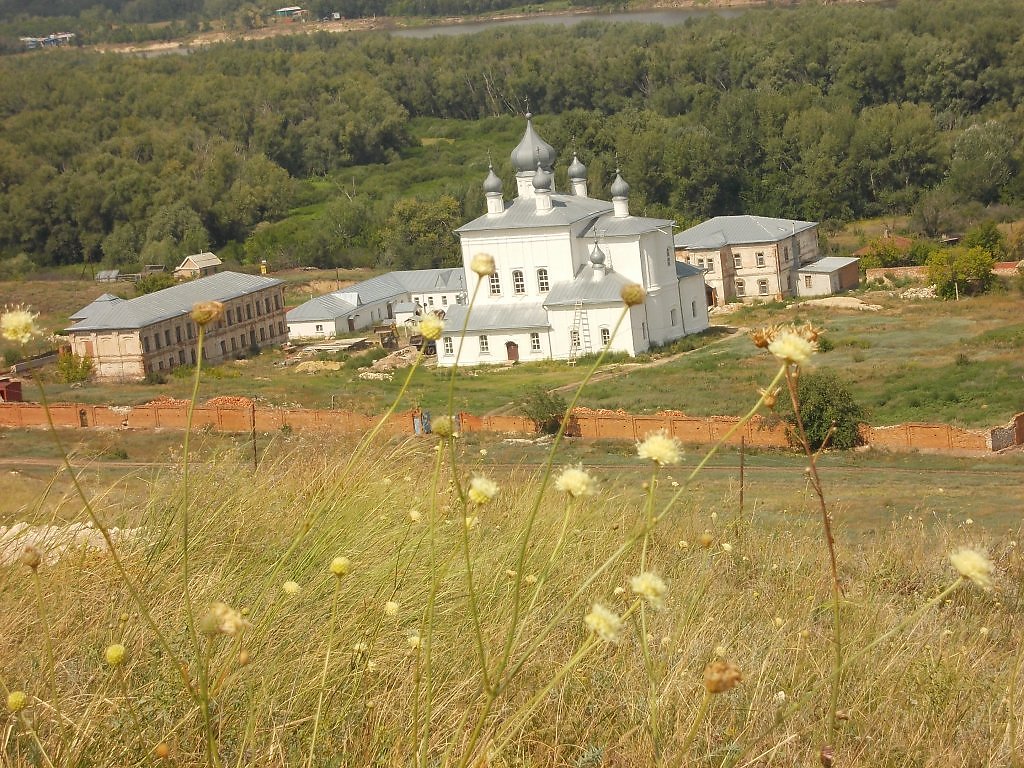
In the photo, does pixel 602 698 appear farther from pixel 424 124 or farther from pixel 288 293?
pixel 424 124

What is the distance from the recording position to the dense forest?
5812cm

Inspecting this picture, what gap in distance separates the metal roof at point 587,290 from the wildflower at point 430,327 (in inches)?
1201

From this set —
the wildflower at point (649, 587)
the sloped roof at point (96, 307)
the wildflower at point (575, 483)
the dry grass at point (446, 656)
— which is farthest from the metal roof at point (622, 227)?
the wildflower at point (649, 587)

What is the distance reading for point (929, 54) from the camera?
224 feet

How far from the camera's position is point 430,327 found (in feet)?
8.71

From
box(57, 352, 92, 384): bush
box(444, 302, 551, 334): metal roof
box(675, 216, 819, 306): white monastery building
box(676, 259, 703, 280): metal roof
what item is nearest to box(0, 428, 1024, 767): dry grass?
box(444, 302, 551, 334): metal roof

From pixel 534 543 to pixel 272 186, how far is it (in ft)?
218

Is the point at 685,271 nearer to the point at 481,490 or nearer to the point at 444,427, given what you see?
the point at 444,427

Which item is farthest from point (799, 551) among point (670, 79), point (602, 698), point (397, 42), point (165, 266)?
point (397, 42)

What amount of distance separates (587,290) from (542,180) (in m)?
3.98

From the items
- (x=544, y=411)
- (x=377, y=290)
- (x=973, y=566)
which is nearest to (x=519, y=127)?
(x=377, y=290)

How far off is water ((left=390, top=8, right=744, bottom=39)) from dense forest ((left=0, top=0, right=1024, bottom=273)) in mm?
14671

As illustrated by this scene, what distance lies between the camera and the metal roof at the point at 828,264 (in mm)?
42625

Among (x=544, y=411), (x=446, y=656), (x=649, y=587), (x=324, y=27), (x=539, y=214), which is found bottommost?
(x=544, y=411)
